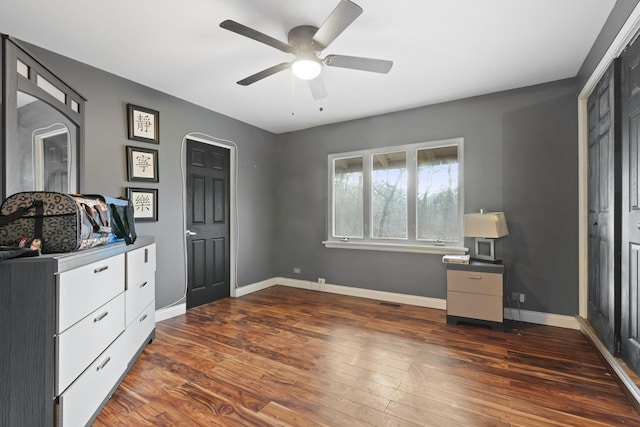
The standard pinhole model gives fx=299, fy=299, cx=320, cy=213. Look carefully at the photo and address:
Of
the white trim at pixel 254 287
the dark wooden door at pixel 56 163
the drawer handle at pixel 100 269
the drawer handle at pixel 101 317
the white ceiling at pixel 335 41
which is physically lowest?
the white trim at pixel 254 287

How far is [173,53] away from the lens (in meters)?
2.59

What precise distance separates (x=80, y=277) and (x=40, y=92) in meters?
1.77

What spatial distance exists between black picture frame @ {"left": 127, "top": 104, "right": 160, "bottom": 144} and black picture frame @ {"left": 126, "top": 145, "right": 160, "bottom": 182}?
0.39 ft

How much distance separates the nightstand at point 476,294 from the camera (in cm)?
303

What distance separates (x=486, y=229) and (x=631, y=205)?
122cm

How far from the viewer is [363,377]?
2.17 meters

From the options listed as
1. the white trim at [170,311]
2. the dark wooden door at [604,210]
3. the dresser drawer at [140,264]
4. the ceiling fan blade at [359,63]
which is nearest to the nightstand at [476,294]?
the dark wooden door at [604,210]

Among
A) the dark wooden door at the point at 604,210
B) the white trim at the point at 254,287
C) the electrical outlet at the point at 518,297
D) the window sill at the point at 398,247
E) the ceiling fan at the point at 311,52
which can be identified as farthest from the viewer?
the white trim at the point at 254,287

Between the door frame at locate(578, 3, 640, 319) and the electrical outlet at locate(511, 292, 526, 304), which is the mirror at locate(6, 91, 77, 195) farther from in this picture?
the door frame at locate(578, 3, 640, 319)

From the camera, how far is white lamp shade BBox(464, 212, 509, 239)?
120 inches

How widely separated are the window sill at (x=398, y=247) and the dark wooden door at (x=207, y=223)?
153cm

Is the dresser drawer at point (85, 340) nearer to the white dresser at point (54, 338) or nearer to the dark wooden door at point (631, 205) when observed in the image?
the white dresser at point (54, 338)

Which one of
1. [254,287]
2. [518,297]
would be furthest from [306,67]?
[254,287]

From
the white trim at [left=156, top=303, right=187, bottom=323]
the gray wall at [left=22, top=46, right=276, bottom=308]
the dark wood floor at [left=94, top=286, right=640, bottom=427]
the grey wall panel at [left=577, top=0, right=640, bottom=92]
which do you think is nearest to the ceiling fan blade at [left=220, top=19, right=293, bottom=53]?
the gray wall at [left=22, top=46, right=276, bottom=308]
